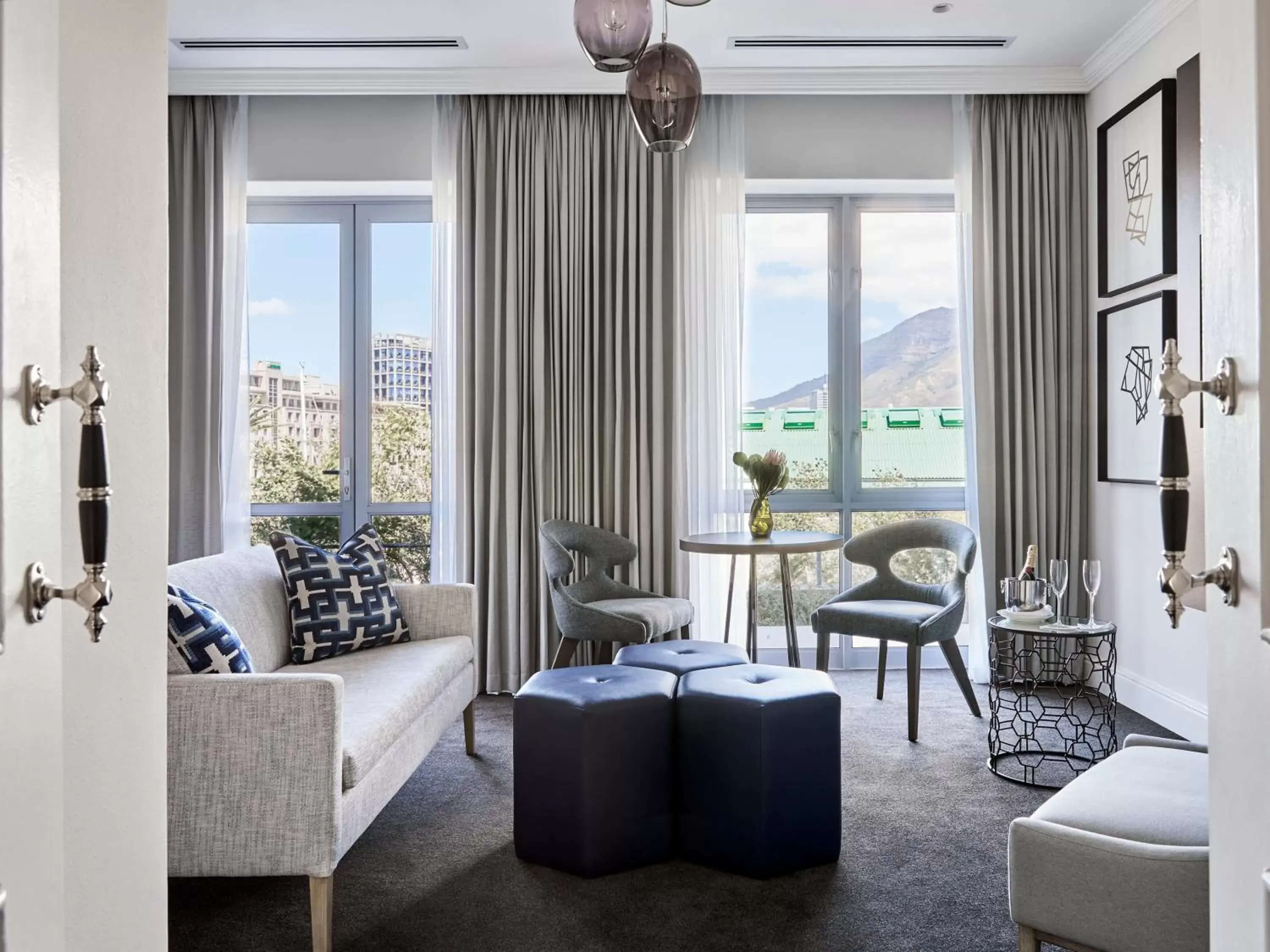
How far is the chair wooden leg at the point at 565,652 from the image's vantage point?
13.3 ft

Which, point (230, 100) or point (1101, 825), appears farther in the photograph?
point (230, 100)

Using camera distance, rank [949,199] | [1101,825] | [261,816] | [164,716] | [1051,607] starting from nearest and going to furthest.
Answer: [164,716] < [1101,825] < [261,816] < [1051,607] < [949,199]

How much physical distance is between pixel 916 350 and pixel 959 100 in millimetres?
1180

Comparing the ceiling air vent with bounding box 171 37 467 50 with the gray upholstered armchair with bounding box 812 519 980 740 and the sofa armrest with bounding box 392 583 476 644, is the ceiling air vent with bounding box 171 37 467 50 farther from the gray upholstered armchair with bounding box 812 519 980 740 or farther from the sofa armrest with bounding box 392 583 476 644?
the gray upholstered armchair with bounding box 812 519 980 740

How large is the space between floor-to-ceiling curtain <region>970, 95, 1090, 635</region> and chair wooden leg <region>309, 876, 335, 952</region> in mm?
3390

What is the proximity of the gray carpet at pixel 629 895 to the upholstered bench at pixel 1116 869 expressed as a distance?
0.43 meters

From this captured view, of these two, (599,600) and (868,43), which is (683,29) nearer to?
(868,43)

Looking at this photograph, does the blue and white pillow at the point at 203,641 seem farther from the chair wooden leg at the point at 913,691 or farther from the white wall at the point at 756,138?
the white wall at the point at 756,138

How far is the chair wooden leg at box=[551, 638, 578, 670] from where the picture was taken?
4.04m

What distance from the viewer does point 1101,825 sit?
1.71m

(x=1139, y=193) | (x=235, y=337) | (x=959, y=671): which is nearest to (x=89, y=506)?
(x=959, y=671)

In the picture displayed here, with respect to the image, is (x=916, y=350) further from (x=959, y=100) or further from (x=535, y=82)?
(x=535, y=82)

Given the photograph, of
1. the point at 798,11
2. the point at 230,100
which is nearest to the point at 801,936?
the point at 798,11

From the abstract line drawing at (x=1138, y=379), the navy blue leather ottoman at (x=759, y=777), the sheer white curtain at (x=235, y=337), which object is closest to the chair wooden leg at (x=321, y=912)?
the navy blue leather ottoman at (x=759, y=777)
